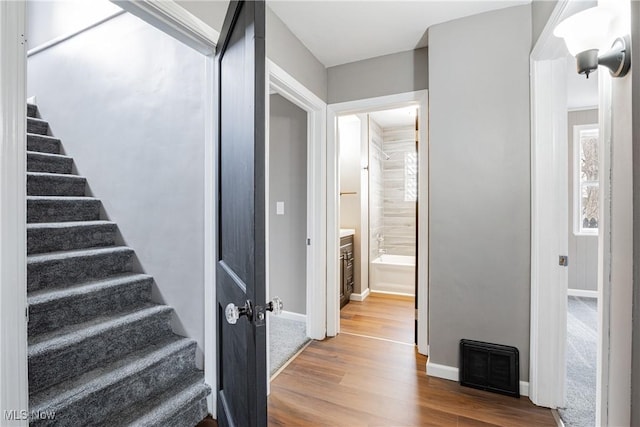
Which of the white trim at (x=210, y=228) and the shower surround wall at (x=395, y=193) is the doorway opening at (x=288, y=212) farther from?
the shower surround wall at (x=395, y=193)

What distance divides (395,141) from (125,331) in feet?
15.0

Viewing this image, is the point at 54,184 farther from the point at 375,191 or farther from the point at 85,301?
the point at 375,191

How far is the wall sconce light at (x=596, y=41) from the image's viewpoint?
3.04ft

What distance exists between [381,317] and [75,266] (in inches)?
111

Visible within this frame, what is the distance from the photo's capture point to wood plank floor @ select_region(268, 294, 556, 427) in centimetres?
173

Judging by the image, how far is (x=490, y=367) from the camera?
201 centimetres

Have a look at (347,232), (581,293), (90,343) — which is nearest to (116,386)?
(90,343)

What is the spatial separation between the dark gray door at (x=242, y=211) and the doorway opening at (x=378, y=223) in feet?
6.20

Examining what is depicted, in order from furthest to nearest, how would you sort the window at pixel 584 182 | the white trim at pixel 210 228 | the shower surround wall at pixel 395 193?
the shower surround wall at pixel 395 193
the window at pixel 584 182
the white trim at pixel 210 228

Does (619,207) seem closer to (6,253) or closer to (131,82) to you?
(6,253)

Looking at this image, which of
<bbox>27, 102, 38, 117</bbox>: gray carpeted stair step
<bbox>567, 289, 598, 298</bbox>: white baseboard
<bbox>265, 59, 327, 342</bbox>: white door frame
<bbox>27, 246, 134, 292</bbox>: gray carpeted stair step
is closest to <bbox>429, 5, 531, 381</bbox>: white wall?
<bbox>265, 59, 327, 342</bbox>: white door frame

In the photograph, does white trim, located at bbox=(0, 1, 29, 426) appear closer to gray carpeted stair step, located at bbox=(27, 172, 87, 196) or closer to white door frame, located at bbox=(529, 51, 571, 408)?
gray carpeted stair step, located at bbox=(27, 172, 87, 196)

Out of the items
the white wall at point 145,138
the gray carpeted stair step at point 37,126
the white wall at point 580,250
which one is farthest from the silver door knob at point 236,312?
the white wall at point 580,250

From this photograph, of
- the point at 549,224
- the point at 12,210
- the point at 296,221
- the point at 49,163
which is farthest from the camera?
the point at 296,221
